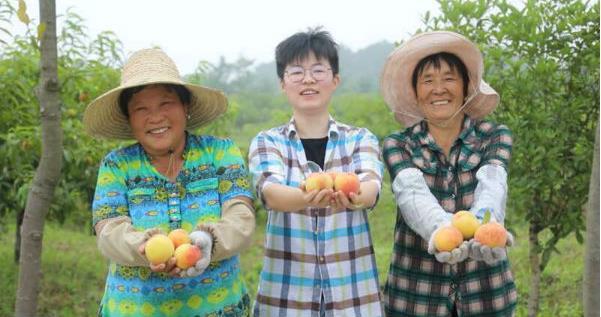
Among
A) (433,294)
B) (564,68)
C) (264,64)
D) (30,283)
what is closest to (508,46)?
(564,68)

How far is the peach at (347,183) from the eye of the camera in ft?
6.66

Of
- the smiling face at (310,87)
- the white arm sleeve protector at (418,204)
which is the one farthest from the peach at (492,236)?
the smiling face at (310,87)

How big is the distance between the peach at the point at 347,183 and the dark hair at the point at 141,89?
0.59 metres

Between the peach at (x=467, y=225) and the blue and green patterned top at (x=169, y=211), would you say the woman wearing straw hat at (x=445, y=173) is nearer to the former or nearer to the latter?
the peach at (x=467, y=225)

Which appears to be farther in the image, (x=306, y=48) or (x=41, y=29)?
(x=306, y=48)

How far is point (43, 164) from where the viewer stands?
2.37 m

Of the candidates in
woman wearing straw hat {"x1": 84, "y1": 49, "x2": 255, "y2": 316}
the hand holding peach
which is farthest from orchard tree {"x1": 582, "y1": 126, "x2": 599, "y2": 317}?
woman wearing straw hat {"x1": 84, "y1": 49, "x2": 255, "y2": 316}

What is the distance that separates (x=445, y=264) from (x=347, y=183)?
0.51m

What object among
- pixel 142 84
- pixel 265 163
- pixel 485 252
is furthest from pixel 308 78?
pixel 485 252

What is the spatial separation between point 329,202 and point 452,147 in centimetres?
57

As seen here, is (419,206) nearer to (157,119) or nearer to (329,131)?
(329,131)

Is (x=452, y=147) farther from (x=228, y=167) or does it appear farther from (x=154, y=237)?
(x=154, y=237)

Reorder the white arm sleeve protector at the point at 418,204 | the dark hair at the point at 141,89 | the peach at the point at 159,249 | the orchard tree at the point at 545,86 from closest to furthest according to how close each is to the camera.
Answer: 1. the peach at the point at 159,249
2. the white arm sleeve protector at the point at 418,204
3. the dark hair at the point at 141,89
4. the orchard tree at the point at 545,86

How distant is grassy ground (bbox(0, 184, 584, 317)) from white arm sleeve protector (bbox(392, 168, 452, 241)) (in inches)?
66.9
